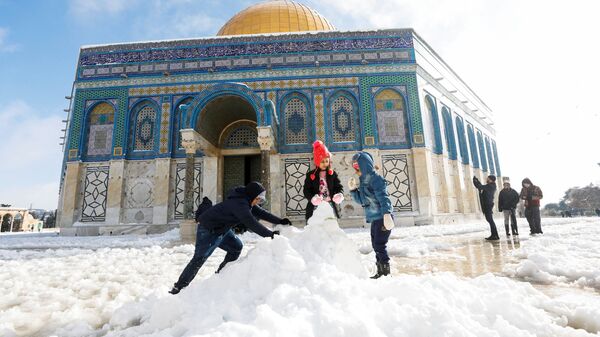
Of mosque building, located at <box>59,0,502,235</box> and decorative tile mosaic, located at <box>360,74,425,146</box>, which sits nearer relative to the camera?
mosque building, located at <box>59,0,502,235</box>

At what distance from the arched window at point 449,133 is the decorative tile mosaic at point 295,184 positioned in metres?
7.67

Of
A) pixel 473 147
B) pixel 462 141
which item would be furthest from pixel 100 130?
pixel 473 147

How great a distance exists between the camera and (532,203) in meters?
6.74

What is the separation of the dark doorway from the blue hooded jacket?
33.9 feet

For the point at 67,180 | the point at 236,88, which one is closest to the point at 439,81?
the point at 236,88

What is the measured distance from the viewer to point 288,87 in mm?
13133

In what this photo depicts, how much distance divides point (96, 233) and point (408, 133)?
13515 mm

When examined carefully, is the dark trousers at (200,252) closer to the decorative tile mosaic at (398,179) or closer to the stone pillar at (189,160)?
the stone pillar at (189,160)

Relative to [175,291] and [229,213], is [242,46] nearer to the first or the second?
[229,213]

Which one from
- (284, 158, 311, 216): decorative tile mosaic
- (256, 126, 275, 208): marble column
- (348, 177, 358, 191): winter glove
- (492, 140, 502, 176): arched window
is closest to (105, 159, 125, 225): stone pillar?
(256, 126, 275, 208): marble column

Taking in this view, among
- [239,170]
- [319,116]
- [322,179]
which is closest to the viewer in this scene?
[322,179]

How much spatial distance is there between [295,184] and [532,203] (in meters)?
7.89

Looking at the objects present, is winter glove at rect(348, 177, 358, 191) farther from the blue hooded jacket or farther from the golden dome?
the golden dome

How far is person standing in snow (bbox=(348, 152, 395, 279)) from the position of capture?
3.05 metres
